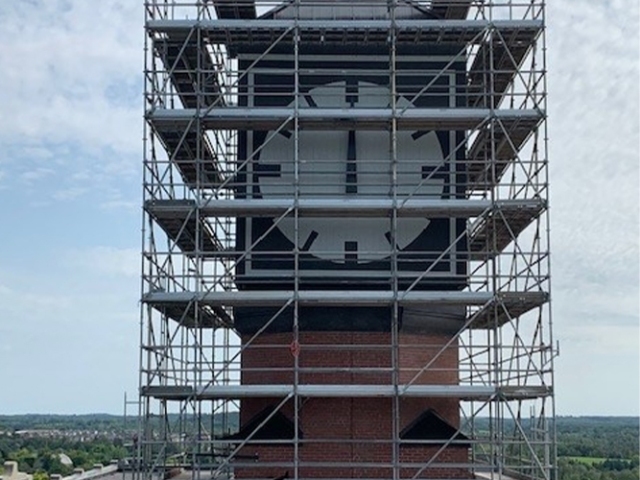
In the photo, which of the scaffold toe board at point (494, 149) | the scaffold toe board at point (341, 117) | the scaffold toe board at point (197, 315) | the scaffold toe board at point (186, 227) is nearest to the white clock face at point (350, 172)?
the scaffold toe board at point (341, 117)

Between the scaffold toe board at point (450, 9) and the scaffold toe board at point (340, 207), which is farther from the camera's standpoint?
the scaffold toe board at point (450, 9)

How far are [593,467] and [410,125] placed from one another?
62391 millimetres

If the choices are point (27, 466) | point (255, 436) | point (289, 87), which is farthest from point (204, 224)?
point (27, 466)

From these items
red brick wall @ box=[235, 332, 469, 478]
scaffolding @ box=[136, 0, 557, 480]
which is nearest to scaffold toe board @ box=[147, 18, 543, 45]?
scaffolding @ box=[136, 0, 557, 480]

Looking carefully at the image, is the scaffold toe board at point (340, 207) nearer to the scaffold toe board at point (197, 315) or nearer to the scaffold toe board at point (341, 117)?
the scaffold toe board at point (341, 117)

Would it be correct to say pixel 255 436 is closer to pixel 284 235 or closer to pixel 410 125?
pixel 284 235

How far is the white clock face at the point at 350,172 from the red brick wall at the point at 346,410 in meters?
1.74

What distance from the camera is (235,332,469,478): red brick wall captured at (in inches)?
680

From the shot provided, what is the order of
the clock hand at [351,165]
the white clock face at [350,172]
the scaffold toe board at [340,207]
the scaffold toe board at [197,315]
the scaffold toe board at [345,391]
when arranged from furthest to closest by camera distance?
the clock hand at [351,165], the white clock face at [350,172], the scaffold toe board at [197,315], the scaffold toe board at [340,207], the scaffold toe board at [345,391]

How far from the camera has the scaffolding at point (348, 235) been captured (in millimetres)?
16953

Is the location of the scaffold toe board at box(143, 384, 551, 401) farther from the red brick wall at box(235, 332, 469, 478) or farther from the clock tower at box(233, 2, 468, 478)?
the red brick wall at box(235, 332, 469, 478)

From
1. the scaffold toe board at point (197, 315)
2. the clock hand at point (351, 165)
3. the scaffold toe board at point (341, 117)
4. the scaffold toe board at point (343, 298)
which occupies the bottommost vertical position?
the scaffold toe board at point (197, 315)

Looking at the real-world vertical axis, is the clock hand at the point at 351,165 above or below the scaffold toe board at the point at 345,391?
above

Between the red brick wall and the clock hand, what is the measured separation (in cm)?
287
